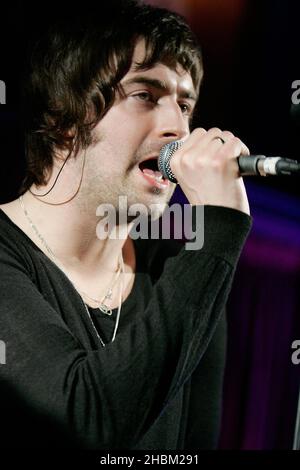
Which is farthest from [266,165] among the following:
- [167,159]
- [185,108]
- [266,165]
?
[185,108]

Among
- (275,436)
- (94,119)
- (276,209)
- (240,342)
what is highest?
(276,209)

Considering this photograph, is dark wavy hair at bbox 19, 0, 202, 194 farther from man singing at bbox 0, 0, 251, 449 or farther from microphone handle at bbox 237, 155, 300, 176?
microphone handle at bbox 237, 155, 300, 176

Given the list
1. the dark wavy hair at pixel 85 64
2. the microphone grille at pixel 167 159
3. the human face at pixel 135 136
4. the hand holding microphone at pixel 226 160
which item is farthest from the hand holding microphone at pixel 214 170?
the dark wavy hair at pixel 85 64

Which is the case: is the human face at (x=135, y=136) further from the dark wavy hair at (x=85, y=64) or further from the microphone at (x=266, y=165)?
the microphone at (x=266, y=165)

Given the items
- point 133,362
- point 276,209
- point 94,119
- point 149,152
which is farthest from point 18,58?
point 276,209

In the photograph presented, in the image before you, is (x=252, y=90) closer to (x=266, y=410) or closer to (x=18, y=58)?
(x=18, y=58)

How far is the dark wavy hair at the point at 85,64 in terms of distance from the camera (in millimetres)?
1430

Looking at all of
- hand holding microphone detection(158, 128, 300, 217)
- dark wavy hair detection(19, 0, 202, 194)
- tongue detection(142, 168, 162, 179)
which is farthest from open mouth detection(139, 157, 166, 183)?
hand holding microphone detection(158, 128, 300, 217)

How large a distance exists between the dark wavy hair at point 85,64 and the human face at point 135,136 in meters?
0.03

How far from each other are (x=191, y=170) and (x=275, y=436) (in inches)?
91.6

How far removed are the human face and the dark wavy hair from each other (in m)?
0.03

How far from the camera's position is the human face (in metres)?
1.37

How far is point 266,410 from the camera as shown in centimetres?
282

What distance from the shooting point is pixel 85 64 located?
145cm
